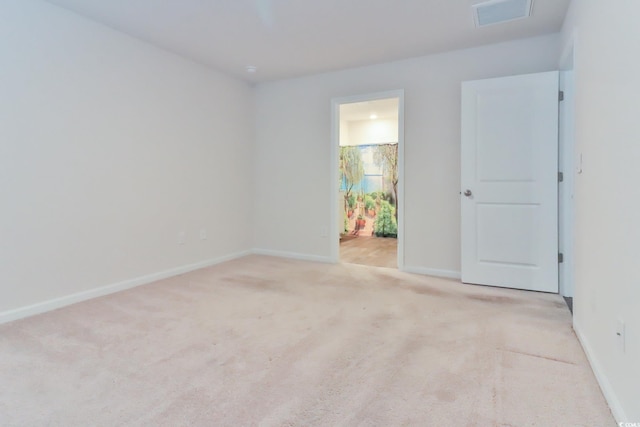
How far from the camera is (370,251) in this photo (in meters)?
5.22

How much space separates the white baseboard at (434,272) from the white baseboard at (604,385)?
5.21 feet

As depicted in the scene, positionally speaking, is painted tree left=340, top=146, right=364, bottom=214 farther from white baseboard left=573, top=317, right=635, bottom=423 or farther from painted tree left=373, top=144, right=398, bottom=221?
white baseboard left=573, top=317, right=635, bottom=423

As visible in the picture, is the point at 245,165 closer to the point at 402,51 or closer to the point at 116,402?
the point at 402,51

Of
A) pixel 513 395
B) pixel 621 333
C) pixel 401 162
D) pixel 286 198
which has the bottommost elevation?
pixel 513 395

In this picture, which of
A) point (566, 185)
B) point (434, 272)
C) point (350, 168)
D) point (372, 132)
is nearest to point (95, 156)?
point (434, 272)

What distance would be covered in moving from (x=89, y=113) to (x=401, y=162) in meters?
3.03

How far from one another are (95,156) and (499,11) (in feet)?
11.7

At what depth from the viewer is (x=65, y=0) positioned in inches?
105

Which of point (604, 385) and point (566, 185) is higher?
point (566, 185)

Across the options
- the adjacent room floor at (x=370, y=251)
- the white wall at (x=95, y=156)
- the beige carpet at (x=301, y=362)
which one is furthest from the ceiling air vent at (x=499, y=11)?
the white wall at (x=95, y=156)

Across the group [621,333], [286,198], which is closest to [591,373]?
[621,333]

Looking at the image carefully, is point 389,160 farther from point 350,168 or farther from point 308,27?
point 308,27

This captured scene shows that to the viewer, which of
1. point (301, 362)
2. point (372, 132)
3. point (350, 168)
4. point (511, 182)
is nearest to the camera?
point (301, 362)

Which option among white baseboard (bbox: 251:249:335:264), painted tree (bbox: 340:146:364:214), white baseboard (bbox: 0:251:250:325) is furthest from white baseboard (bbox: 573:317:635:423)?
painted tree (bbox: 340:146:364:214)
